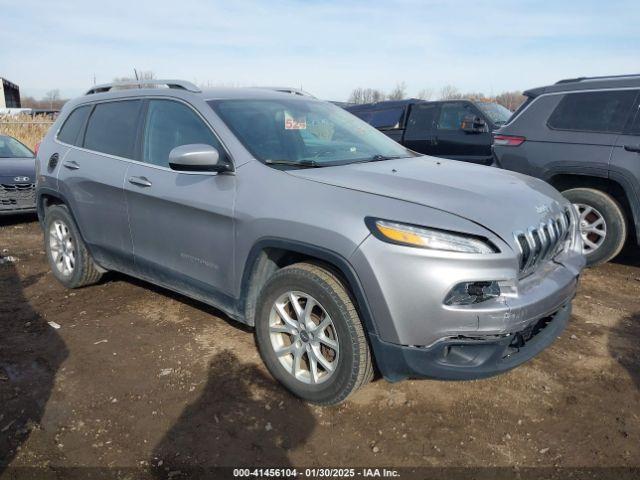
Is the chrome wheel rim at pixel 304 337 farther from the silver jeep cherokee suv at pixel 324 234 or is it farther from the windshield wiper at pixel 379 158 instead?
the windshield wiper at pixel 379 158

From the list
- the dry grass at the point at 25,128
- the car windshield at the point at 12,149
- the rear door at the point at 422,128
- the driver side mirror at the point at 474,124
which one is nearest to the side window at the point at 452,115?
the rear door at the point at 422,128

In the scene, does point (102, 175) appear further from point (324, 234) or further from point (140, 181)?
point (324, 234)

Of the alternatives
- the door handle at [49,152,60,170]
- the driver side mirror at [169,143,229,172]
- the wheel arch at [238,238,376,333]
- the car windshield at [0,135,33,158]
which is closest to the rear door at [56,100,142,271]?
the door handle at [49,152,60,170]

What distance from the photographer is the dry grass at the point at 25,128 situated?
16312 millimetres

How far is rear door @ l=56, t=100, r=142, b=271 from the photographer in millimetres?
4012

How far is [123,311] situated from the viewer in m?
4.46

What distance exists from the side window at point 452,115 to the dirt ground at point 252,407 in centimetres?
573

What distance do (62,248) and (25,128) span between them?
14261 millimetres

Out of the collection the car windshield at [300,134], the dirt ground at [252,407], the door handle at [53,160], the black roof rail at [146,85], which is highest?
the black roof rail at [146,85]

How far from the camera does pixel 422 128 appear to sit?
9.73 m

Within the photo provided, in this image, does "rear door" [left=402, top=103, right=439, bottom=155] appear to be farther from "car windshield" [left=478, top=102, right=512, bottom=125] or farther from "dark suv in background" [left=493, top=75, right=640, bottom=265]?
"dark suv in background" [left=493, top=75, right=640, bottom=265]

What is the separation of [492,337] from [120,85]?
11.9 ft

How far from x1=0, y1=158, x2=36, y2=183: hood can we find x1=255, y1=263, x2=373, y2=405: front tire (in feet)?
21.2

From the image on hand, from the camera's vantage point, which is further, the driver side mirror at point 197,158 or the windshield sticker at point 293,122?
the windshield sticker at point 293,122
